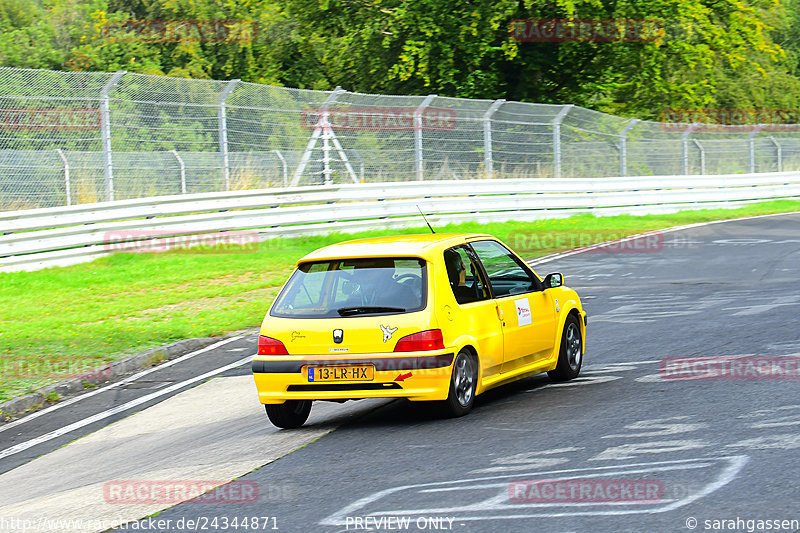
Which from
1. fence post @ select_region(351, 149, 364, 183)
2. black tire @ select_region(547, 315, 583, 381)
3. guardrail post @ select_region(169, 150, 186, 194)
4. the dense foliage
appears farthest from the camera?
the dense foliage

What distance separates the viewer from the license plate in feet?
25.4

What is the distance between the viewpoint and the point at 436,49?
35312 millimetres

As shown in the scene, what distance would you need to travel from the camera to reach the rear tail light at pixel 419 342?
7719 mm

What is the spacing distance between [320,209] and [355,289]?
14.0 meters

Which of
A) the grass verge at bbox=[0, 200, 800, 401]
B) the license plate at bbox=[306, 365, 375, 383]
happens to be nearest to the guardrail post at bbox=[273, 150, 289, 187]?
the grass verge at bbox=[0, 200, 800, 401]

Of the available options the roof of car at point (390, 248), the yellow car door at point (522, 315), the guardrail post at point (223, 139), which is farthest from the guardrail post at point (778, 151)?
the roof of car at point (390, 248)

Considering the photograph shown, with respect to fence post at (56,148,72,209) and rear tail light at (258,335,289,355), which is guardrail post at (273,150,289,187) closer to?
fence post at (56,148,72,209)

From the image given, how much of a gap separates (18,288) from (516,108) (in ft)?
49.2

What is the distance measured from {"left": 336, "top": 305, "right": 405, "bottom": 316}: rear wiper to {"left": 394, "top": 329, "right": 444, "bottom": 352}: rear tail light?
24 centimetres

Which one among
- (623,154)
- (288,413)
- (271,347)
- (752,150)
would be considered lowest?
(288,413)

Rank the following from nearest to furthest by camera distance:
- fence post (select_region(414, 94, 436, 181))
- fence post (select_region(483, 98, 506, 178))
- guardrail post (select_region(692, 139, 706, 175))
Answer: fence post (select_region(414, 94, 436, 181)) < fence post (select_region(483, 98, 506, 178)) < guardrail post (select_region(692, 139, 706, 175))

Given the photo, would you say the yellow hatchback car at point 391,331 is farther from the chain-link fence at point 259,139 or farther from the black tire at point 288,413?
the chain-link fence at point 259,139

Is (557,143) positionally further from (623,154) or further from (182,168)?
(182,168)

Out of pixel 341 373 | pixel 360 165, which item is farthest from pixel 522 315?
pixel 360 165
